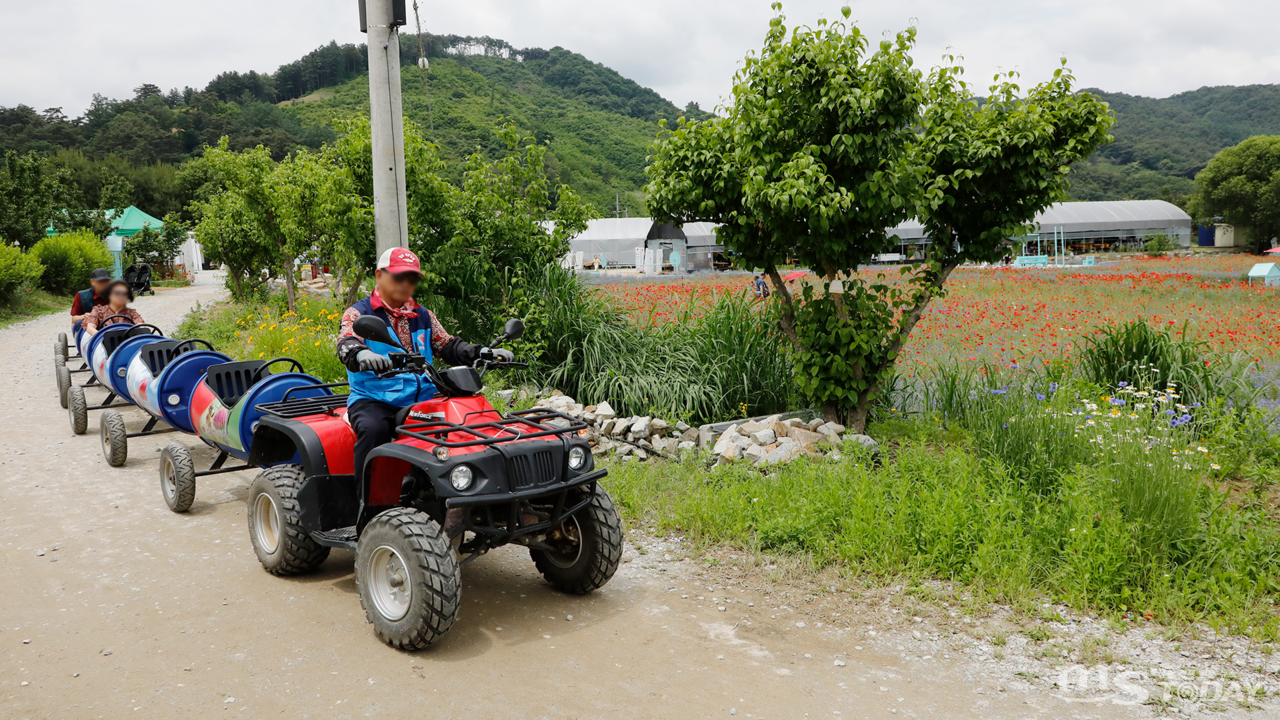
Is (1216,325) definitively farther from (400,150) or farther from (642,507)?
(400,150)

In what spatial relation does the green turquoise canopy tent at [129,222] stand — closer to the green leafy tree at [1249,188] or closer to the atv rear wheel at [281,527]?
the atv rear wheel at [281,527]

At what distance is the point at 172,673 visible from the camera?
3832 millimetres

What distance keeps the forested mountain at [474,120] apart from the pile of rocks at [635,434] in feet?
144

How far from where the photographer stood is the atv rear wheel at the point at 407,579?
3883 millimetres

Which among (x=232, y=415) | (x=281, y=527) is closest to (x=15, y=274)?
(x=232, y=415)

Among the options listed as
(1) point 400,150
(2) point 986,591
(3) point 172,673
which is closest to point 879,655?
(2) point 986,591

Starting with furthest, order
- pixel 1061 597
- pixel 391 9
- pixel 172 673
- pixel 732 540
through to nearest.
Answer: pixel 391 9, pixel 732 540, pixel 1061 597, pixel 172 673

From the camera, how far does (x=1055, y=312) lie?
14.6 metres

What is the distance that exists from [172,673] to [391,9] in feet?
19.6

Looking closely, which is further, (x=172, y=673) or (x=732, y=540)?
(x=732, y=540)

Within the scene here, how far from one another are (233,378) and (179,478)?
128 centimetres

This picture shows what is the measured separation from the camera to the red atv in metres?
3.98

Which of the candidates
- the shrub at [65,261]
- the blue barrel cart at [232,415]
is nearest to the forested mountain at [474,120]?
the shrub at [65,261]

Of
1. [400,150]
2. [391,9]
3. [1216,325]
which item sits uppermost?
[391,9]
